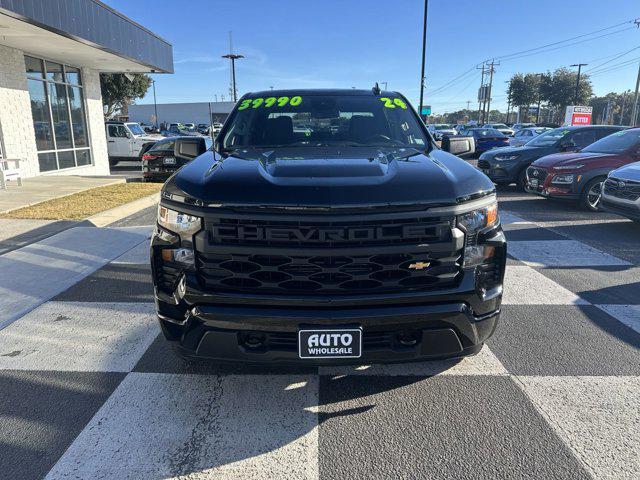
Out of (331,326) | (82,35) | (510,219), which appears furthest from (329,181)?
(82,35)

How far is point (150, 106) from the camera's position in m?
81.0

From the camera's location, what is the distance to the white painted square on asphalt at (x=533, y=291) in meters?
4.50

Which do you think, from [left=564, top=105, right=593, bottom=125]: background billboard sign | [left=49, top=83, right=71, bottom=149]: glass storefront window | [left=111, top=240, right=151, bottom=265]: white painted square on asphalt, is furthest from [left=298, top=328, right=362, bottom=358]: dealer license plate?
[left=564, top=105, right=593, bottom=125]: background billboard sign

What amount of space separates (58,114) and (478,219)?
1500 cm

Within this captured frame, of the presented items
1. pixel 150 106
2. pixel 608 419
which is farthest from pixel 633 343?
pixel 150 106

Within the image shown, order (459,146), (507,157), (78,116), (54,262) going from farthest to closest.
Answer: (78,116), (507,157), (54,262), (459,146)

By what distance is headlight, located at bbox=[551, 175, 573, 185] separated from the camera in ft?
29.2

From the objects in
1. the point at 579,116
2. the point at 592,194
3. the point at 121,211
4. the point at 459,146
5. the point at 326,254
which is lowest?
the point at 121,211

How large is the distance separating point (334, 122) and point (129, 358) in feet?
7.93

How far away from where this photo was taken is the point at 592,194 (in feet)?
29.3

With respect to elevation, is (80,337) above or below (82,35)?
below

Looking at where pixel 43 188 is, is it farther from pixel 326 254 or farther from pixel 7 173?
pixel 326 254

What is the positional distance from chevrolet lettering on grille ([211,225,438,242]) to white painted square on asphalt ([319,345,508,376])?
1134 millimetres

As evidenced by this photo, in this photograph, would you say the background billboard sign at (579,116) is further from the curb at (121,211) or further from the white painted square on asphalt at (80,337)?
the white painted square on asphalt at (80,337)
